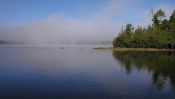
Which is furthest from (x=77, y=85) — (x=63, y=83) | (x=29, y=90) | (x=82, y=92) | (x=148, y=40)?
(x=148, y=40)

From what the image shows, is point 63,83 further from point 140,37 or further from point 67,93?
point 140,37

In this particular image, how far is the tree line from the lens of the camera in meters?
120

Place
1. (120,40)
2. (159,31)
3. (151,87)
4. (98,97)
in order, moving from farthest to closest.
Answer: (120,40) < (159,31) < (151,87) < (98,97)

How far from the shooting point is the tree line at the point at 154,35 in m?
120

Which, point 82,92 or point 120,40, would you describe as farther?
point 120,40

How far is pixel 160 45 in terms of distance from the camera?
4862 inches

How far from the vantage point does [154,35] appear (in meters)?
124

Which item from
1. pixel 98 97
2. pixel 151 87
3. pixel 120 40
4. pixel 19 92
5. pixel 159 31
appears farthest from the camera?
pixel 120 40

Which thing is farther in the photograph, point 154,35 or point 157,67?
point 154,35

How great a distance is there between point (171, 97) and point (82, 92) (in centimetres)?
802

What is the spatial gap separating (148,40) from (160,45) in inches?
258

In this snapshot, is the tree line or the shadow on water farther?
the tree line

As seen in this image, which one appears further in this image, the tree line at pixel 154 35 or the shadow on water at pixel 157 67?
the tree line at pixel 154 35

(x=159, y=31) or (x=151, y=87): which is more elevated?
(x=159, y=31)
